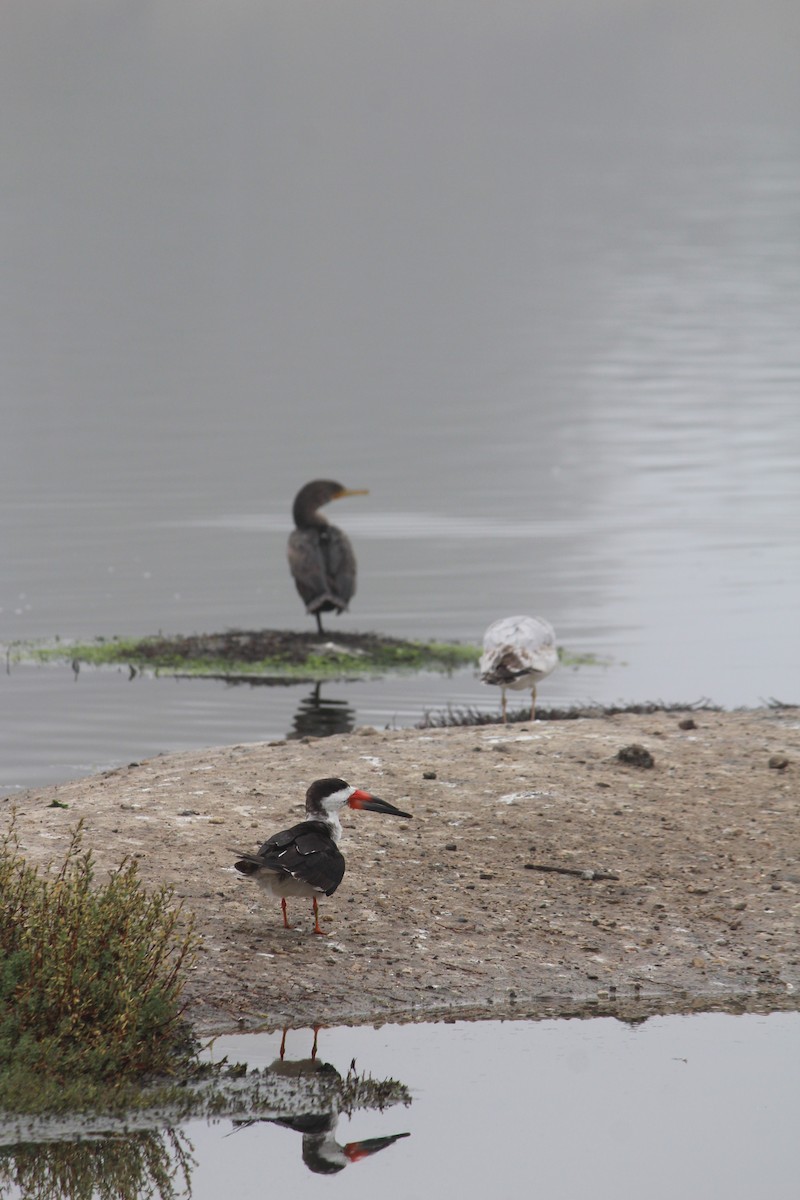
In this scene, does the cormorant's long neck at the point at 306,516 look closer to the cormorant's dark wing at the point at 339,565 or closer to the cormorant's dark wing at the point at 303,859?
the cormorant's dark wing at the point at 339,565

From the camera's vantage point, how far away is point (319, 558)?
2353 centimetres

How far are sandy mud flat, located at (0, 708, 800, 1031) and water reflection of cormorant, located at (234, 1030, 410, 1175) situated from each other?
2.56 ft

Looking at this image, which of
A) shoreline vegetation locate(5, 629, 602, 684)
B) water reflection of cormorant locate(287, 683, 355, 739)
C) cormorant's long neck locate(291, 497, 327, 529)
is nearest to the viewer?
water reflection of cormorant locate(287, 683, 355, 739)

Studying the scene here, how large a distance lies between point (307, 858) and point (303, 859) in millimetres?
24

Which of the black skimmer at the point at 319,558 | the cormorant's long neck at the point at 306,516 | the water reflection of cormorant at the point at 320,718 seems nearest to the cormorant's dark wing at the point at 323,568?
the black skimmer at the point at 319,558

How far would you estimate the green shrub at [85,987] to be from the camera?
27.7 ft

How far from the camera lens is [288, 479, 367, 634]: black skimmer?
2314cm

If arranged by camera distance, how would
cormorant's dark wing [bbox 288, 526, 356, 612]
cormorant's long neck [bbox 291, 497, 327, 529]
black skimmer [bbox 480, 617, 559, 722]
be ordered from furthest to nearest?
cormorant's long neck [bbox 291, 497, 327, 529]
cormorant's dark wing [bbox 288, 526, 356, 612]
black skimmer [bbox 480, 617, 559, 722]

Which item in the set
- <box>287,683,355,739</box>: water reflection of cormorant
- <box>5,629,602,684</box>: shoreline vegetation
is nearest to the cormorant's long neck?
<box>5,629,602,684</box>: shoreline vegetation

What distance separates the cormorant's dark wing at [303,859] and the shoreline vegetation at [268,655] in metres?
11.5

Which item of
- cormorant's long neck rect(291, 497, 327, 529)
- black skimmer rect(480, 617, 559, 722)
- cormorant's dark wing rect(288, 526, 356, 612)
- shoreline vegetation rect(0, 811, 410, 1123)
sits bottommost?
shoreline vegetation rect(0, 811, 410, 1123)

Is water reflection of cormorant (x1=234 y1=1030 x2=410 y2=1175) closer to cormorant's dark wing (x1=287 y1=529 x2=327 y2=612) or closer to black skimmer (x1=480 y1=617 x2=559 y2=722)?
black skimmer (x1=480 y1=617 x2=559 y2=722)

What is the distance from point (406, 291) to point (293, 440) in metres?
81.6

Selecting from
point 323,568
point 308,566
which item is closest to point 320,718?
point 323,568
